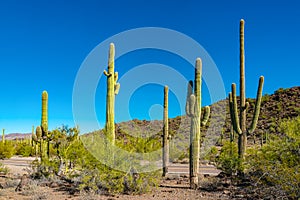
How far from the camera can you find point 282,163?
388 inches

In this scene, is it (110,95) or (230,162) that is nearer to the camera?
(230,162)

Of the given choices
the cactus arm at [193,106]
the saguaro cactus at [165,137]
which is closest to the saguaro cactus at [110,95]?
the cactus arm at [193,106]

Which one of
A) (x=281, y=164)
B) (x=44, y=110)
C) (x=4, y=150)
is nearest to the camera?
(x=281, y=164)

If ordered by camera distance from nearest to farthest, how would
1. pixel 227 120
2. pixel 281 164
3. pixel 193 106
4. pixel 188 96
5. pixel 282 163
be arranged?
pixel 281 164 → pixel 282 163 → pixel 193 106 → pixel 188 96 → pixel 227 120

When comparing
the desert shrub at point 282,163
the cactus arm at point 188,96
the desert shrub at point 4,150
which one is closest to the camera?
the desert shrub at point 282,163

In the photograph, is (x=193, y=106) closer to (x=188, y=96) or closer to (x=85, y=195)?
(x=188, y=96)

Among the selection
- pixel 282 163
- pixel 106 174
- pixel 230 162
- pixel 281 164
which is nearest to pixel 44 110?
pixel 106 174

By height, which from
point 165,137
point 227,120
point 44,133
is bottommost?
point 165,137

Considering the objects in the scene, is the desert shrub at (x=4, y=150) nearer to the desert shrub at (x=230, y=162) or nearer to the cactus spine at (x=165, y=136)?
the cactus spine at (x=165, y=136)

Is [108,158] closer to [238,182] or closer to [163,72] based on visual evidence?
[238,182]

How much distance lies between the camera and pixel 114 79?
14.5 meters

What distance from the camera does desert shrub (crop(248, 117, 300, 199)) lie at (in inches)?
343

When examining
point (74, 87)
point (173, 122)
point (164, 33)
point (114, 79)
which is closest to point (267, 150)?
point (114, 79)

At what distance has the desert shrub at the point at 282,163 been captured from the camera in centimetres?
870
